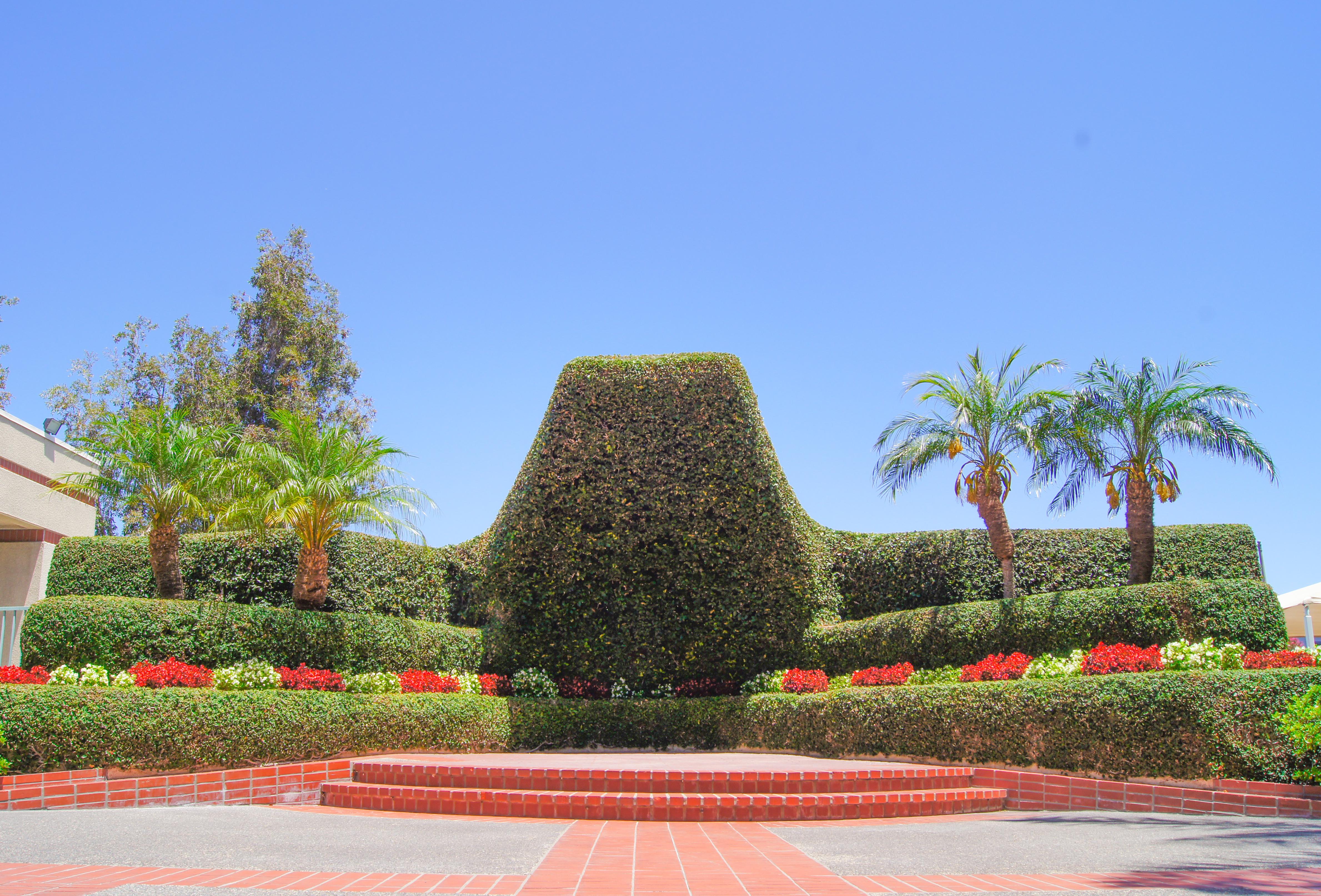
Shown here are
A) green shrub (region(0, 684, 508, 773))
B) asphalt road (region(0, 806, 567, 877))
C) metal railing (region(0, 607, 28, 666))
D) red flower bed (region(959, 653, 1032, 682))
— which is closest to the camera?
asphalt road (region(0, 806, 567, 877))

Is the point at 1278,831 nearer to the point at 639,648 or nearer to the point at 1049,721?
the point at 1049,721

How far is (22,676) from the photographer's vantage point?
11.0 m

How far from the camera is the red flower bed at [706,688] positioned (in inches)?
649

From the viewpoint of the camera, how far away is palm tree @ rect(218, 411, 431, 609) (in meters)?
13.8

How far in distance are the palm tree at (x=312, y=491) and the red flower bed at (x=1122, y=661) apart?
32.8 feet

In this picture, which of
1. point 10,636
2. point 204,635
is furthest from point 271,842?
point 10,636

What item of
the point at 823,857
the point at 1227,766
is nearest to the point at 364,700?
the point at 823,857

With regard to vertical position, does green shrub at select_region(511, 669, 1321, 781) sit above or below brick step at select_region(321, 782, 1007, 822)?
above

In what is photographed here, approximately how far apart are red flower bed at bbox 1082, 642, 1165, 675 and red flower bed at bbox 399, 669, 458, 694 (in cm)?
946

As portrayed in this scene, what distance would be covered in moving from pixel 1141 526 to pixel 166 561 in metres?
15.6

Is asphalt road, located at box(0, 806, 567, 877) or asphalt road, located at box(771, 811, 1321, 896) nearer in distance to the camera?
asphalt road, located at box(0, 806, 567, 877)

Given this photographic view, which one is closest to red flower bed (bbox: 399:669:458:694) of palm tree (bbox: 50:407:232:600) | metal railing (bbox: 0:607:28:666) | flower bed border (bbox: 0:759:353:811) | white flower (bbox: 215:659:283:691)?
white flower (bbox: 215:659:283:691)

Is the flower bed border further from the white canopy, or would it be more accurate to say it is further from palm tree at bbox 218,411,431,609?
the white canopy

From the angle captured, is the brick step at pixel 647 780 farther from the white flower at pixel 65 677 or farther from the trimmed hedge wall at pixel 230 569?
the trimmed hedge wall at pixel 230 569
